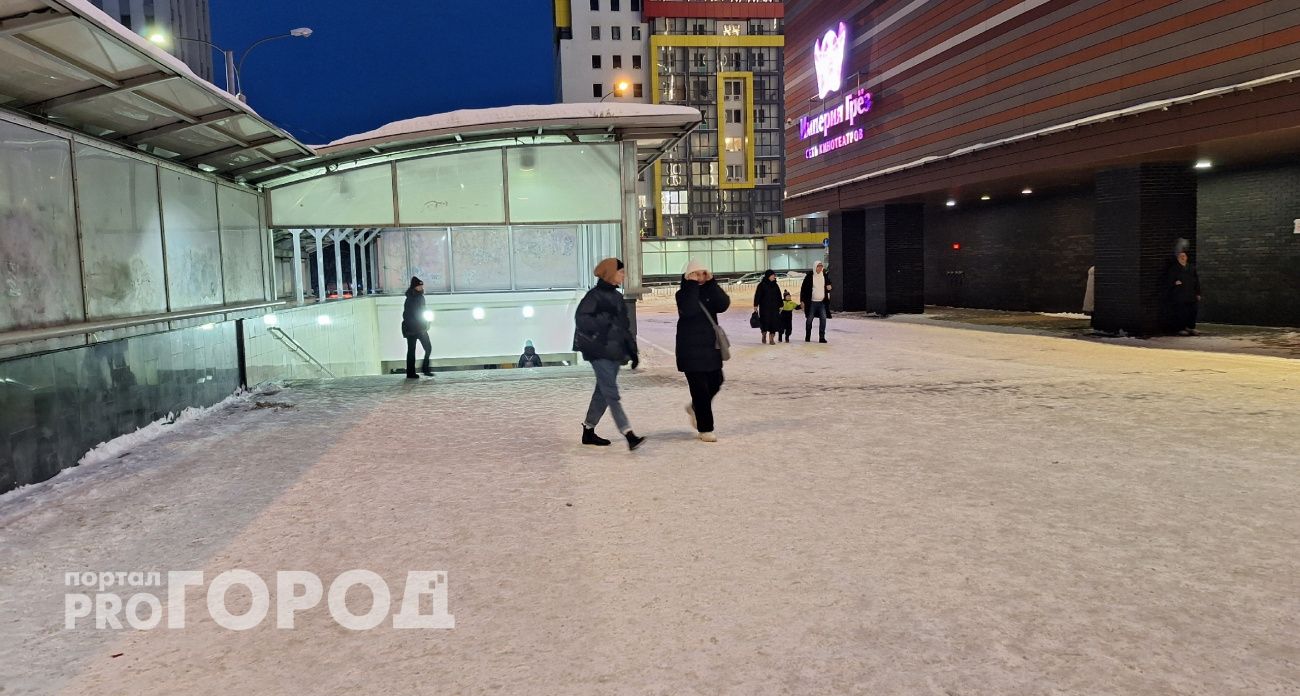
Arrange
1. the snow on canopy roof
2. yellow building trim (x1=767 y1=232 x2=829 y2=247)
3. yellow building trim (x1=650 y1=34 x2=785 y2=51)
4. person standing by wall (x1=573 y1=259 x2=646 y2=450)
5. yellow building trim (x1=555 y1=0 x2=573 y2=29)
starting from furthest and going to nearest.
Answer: yellow building trim (x1=555 y1=0 x2=573 y2=29), yellow building trim (x1=650 y1=34 x2=785 y2=51), yellow building trim (x1=767 y1=232 x2=829 y2=247), the snow on canopy roof, person standing by wall (x1=573 y1=259 x2=646 y2=450)

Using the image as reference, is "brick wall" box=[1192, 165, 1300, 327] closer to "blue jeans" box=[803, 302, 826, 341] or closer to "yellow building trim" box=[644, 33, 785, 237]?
"blue jeans" box=[803, 302, 826, 341]

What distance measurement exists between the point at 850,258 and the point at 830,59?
267 inches

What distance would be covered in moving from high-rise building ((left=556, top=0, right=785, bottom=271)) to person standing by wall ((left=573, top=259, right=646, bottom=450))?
6961 cm

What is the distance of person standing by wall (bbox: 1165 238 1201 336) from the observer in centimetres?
1608

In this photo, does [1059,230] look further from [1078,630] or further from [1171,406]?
[1078,630]

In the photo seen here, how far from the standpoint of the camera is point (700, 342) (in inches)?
299

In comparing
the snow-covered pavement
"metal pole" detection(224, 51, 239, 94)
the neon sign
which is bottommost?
the snow-covered pavement

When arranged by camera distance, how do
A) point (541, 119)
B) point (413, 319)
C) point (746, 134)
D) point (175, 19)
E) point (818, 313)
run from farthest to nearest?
point (746, 134)
point (175, 19)
point (818, 313)
point (413, 319)
point (541, 119)

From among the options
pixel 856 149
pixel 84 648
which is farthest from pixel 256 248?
pixel 856 149

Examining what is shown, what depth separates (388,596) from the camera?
4.11m

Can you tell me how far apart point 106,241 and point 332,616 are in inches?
271

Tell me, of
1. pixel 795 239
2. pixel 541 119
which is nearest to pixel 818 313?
pixel 541 119

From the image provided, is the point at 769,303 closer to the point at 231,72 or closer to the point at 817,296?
the point at 817,296

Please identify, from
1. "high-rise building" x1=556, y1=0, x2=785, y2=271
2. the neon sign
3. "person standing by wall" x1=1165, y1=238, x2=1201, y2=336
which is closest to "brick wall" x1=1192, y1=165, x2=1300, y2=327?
"person standing by wall" x1=1165, y1=238, x2=1201, y2=336
